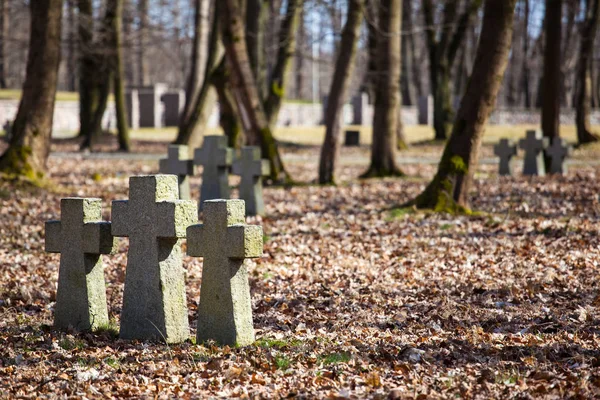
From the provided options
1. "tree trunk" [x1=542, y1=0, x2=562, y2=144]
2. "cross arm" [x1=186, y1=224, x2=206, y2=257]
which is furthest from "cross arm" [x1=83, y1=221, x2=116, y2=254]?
"tree trunk" [x1=542, y1=0, x2=562, y2=144]

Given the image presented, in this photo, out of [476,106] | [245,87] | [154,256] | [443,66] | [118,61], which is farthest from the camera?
[443,66]

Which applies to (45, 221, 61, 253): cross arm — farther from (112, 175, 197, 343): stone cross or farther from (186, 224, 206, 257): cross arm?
(186, 224, 206, 257): cross arm

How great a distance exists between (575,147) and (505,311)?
75.2ft

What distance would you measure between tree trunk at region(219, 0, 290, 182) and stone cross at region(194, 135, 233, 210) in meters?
3.67

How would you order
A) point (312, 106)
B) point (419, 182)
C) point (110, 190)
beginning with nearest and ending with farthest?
point (110, 190)
point (419, 182)
point (312, 106)

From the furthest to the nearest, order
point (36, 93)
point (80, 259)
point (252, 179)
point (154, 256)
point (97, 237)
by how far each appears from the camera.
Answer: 1. point (36, 93)
2. point (252, 179)
3. point (80, 259)
4. point (97, 237)
5. point (154, 256)

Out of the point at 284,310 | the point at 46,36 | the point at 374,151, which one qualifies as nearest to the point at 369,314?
the point at 284,310

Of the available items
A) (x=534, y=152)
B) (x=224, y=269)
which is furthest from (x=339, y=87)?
(x=224, y=269)

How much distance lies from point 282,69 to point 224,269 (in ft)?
65.6

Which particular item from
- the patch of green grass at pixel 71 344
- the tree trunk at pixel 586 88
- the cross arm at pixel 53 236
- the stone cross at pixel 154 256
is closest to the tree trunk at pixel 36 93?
the cross arm at pixel 53 236

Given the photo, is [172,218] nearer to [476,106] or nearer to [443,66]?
[476,106]

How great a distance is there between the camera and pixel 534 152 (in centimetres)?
2003

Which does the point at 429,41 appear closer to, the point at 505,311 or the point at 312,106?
the point at 312,106

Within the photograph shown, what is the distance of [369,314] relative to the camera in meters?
7.05
